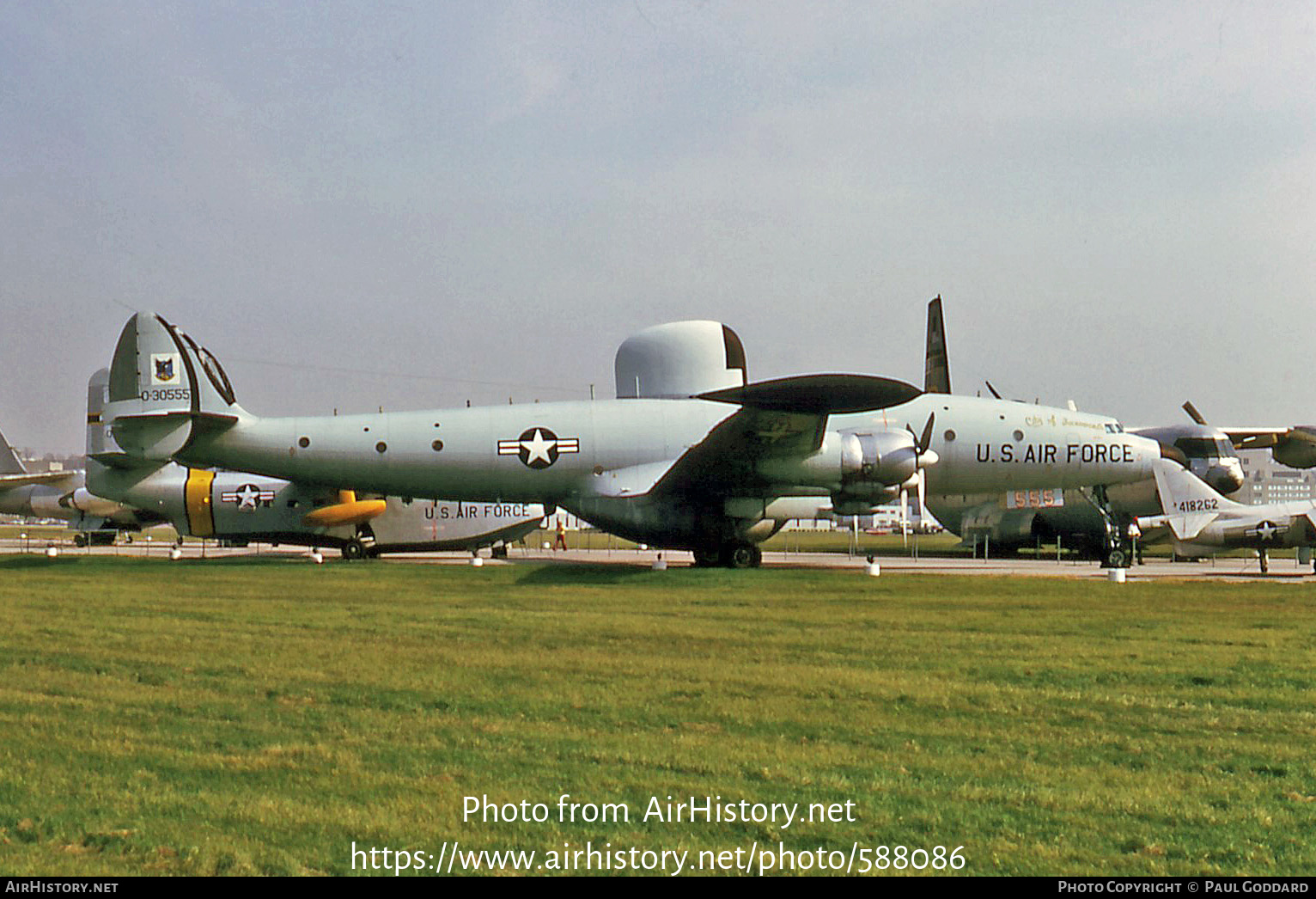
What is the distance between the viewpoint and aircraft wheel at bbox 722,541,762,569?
2453 cm

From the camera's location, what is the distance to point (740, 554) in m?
24.6

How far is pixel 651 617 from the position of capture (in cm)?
1517

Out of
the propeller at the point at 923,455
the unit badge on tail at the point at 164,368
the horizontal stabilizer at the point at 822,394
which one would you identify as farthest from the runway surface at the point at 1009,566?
the unit badge on tail at the point at 164,368

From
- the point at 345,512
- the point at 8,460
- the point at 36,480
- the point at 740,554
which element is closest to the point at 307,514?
the point at 345,512

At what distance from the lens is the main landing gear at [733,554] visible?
24.5 meters

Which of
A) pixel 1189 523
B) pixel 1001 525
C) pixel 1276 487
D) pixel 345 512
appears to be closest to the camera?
pixel 1189 523

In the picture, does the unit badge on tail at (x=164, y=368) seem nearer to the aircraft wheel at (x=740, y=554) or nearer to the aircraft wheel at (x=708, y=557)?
the aircraft wheel at (x=708, y=557)

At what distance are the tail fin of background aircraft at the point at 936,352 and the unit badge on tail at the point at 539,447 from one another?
3993 centimetres

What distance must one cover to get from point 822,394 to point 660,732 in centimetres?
1279

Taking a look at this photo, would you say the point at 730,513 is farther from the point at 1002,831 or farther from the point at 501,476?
the point at 1002,831

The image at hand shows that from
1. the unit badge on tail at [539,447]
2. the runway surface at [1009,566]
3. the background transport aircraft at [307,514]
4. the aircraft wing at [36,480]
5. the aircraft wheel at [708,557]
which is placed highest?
the aircraft wing at [36,480]

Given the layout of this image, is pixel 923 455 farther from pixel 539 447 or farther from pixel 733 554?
pixel 539 447

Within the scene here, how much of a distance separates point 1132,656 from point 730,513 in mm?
12896

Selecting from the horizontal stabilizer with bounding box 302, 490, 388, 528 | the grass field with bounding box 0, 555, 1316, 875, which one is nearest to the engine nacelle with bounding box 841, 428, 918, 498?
the grass field with bounding box 0, 555, 1316, 875
